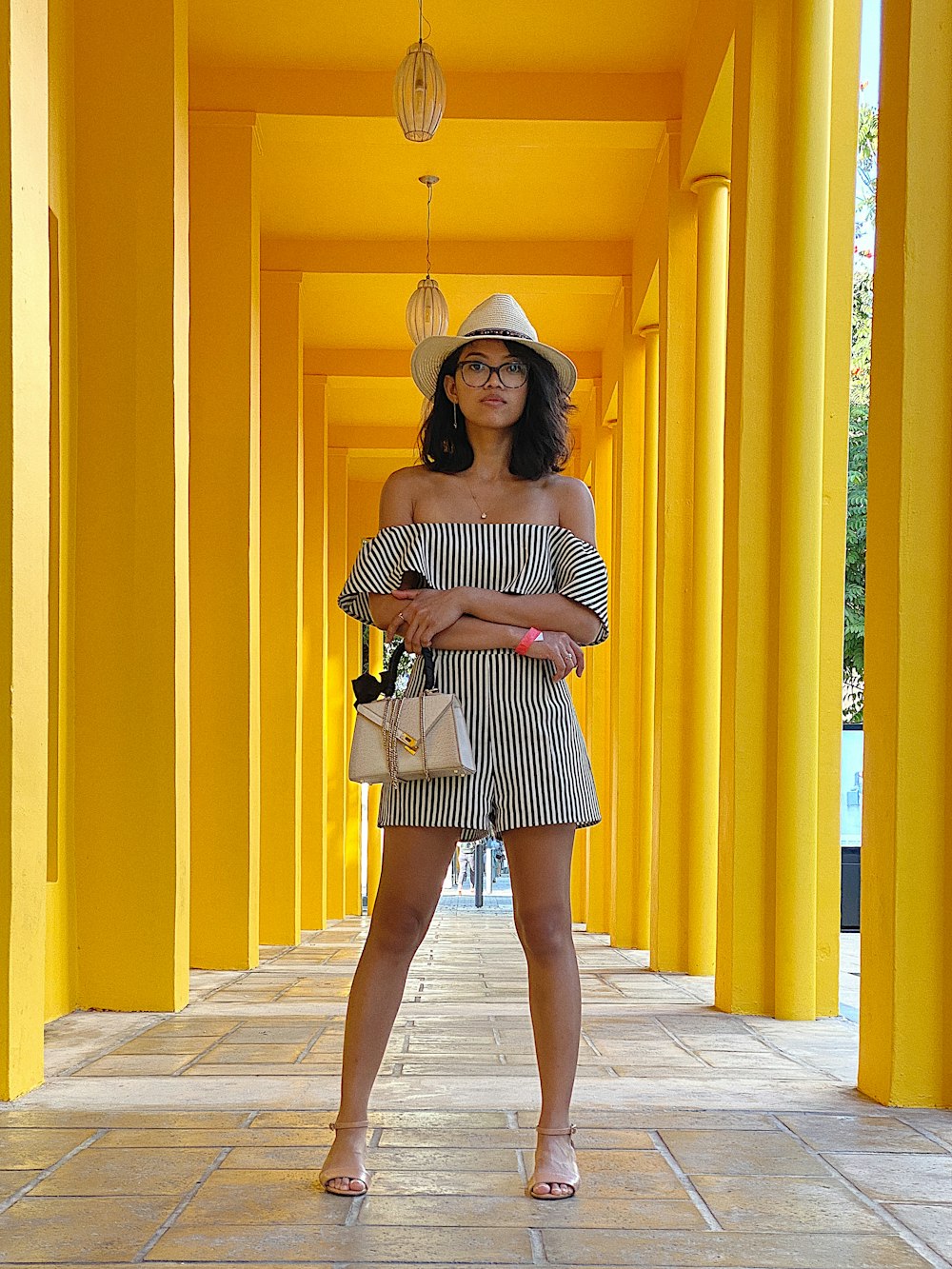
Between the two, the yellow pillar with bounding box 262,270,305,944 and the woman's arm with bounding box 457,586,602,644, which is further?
the yellow pillar with bounding box 262,270,305,944

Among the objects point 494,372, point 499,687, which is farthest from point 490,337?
point 499,687

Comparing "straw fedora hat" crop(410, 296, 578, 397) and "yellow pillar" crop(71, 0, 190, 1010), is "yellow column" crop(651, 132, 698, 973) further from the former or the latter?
"straw fedora hat" crop(410, 296, 578, 397)

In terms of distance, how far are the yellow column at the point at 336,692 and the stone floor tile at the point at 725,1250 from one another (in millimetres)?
10956

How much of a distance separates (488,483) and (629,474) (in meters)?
7.01

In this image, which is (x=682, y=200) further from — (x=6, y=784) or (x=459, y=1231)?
(x=459, y=1231)

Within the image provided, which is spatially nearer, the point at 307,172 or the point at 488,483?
the point at 488,483

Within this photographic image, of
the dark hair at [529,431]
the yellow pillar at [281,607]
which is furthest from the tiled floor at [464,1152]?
the yellow pillar at [281,607]

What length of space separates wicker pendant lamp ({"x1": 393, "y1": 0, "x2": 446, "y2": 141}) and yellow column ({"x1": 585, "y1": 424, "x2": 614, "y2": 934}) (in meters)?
5.48

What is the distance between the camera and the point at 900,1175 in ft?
8.56

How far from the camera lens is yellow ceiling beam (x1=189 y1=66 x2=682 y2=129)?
7.12 meters

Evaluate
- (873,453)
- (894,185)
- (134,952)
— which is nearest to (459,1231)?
(873,453)

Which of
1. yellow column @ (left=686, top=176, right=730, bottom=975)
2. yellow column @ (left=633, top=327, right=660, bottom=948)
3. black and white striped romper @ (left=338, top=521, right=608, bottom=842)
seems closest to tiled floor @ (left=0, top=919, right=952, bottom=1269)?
black and white striped romper @ (left=338, top=521, right=608, bottom=842)

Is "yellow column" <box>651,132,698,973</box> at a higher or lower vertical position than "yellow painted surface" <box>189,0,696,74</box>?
lower

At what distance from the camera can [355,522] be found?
16.4 meters
